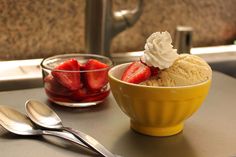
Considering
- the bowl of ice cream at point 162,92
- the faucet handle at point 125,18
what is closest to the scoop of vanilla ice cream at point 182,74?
the bowl of ice cream at point 162,92

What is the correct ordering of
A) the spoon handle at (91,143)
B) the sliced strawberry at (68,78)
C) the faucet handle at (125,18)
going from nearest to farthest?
1. the spoon handle at (91,143)
2. the sliced strawberry at (68,78)
3. the faucet handle at (125,18)

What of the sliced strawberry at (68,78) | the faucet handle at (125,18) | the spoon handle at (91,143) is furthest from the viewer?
the faucet handle at (125,18)

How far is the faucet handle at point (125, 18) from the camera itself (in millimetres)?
A: 882

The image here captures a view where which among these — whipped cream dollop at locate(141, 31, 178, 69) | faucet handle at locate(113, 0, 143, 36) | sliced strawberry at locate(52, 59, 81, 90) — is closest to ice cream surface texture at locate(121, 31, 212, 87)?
whipped cream dollop at locate(141, 31, 178, 69)

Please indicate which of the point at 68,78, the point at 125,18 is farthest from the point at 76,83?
the point at 125,18

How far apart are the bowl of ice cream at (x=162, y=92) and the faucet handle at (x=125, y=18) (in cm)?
34

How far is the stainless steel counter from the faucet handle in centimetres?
25

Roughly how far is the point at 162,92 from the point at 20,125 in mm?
197

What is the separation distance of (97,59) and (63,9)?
244 mm

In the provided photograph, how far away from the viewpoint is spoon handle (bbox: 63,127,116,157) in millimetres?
482

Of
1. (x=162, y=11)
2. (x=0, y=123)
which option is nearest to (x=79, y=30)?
(x=162, y=11)

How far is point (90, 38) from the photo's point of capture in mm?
859

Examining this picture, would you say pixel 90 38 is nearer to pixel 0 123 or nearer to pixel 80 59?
pixel 80 59

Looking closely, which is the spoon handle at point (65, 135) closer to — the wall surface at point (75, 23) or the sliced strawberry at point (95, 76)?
the sliced strawberry at point (95, 76)
